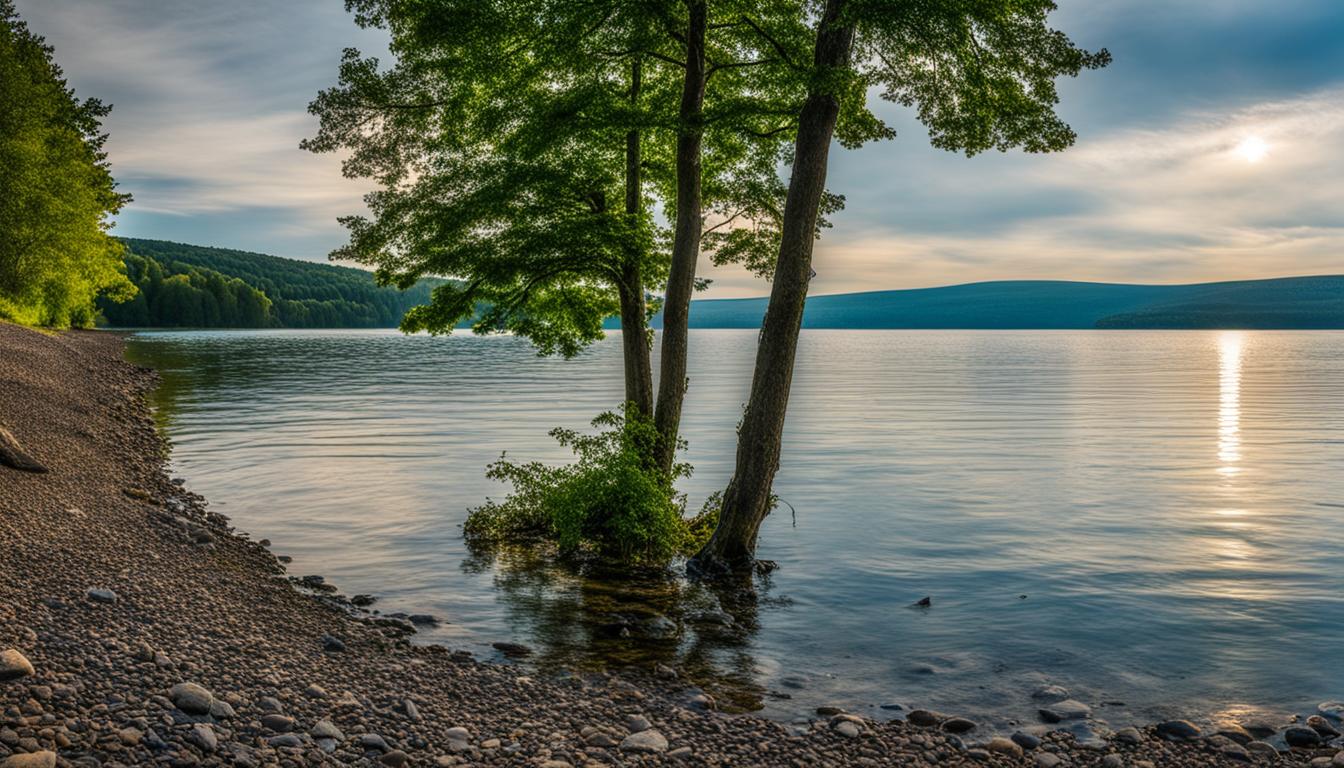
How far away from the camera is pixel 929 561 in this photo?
1697 cm

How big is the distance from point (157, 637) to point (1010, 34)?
12838mm

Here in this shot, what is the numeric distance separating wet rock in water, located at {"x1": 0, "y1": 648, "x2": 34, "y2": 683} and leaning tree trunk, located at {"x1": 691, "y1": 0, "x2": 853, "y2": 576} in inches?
375

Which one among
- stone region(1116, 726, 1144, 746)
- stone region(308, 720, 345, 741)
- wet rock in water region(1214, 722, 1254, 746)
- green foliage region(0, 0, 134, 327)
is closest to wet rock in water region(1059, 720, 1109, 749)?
stone region(1116, 726, 1144, 746)

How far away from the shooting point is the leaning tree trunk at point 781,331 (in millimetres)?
13312

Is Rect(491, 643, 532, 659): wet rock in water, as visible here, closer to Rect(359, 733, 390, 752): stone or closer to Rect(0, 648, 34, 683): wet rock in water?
Rect(359, 733, 390, 752): stone

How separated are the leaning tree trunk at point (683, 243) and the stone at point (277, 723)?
387 inches

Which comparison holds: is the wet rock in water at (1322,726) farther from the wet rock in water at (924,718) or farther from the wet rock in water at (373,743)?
the wet rock in water at (373,743)

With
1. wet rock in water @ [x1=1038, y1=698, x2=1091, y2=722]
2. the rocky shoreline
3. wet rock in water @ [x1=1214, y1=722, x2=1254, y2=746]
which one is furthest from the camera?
wet rock in water @ [x1=1038, y1=698, x2=1091, y2=722]

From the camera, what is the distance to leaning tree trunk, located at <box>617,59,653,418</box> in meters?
17.4

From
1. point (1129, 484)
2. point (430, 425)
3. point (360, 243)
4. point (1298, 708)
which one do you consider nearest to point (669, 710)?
point (1298, 708)

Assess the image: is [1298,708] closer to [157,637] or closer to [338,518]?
[157,637]

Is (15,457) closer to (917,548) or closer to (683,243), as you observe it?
(683,243)

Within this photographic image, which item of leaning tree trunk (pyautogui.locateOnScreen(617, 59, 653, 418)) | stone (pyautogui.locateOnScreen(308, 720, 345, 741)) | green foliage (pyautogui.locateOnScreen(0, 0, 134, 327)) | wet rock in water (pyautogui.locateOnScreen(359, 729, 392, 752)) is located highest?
green foliage (pyautogui.locateOnScreen(0, 0, 134, 327))

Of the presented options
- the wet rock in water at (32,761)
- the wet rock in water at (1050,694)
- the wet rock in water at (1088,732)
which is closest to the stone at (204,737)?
the wet rock in water at (32,761)
